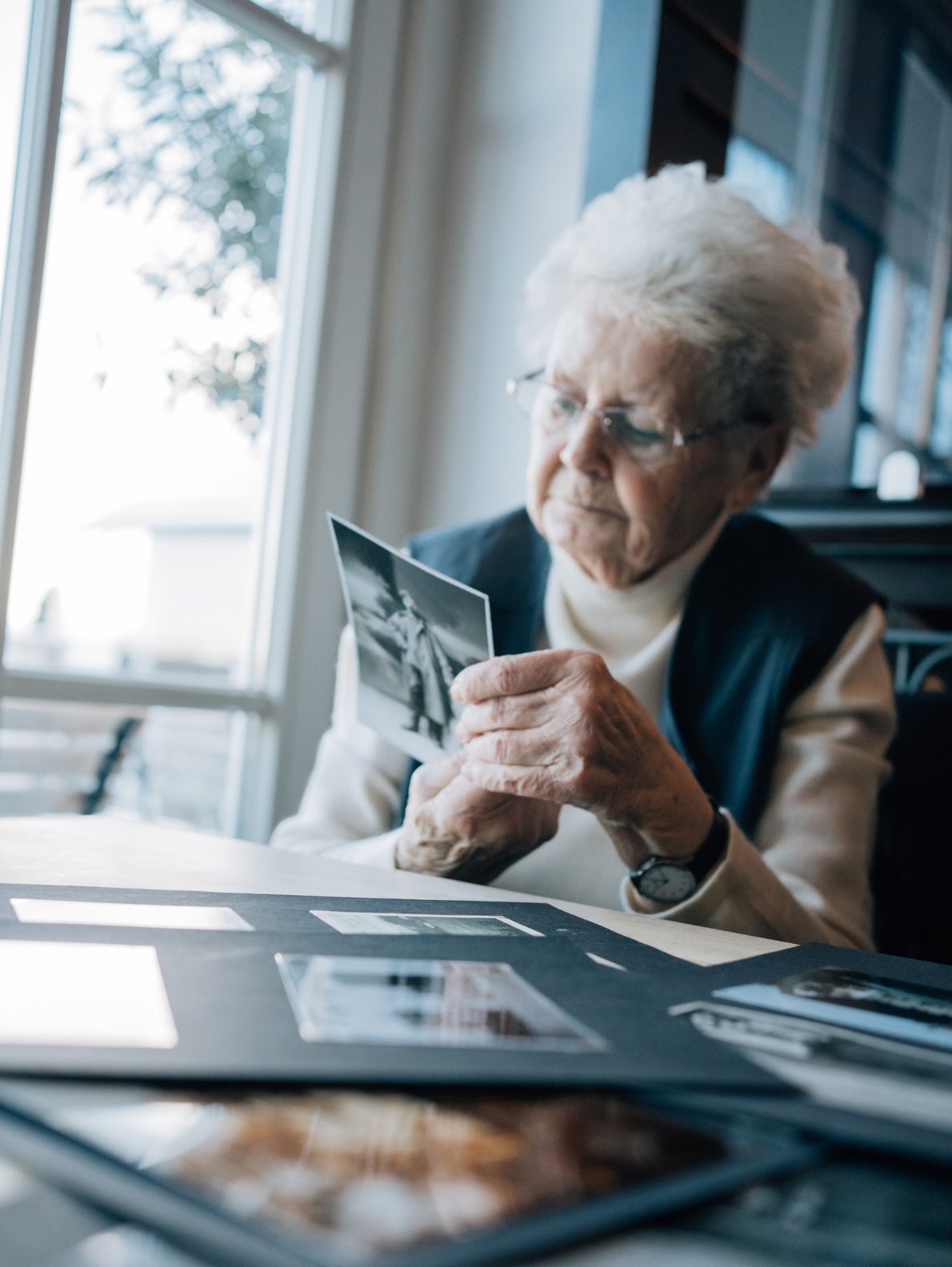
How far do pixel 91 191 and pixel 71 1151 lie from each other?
1969 millimetres

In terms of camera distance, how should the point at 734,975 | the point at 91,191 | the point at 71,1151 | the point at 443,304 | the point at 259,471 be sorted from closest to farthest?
the point at 71,1151 → the point at 734,975 → the point at 91,191 → the point at 259,471 → the point at 443,304

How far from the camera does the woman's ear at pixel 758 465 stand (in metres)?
1.52

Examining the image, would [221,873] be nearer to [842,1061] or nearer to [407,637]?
[407,637]

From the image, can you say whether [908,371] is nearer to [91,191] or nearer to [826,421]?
[826,421]

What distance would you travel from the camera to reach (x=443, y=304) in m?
2.61

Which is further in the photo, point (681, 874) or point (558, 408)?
point (558, 408)

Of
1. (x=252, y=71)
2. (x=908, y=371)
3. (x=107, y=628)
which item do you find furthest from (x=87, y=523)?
(x=908, y=371)

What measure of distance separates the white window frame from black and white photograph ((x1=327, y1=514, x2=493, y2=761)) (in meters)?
1.16

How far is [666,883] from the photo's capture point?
1077mm

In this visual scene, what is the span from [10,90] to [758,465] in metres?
1.29

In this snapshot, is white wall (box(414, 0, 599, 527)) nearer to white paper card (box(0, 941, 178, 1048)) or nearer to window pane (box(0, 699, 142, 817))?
window pane (box(0, 699, 142, 817))

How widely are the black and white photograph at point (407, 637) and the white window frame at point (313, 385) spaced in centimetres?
116

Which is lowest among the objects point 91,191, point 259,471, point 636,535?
point 636,535

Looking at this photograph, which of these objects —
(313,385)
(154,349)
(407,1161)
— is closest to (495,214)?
(313,385)
